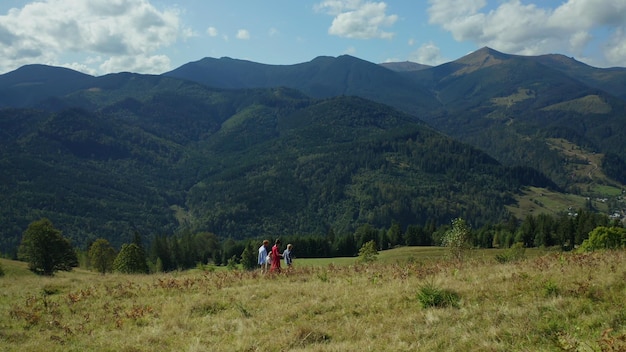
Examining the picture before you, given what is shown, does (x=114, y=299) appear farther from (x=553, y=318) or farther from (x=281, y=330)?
(x=553, y=318)

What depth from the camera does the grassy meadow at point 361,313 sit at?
8758 mm


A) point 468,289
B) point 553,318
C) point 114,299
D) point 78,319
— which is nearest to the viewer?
point 553,318

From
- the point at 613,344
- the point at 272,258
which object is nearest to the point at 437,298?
the point at 613,344

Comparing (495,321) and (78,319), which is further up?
(495,321)

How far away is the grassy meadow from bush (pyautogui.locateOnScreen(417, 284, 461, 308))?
0.06 meters

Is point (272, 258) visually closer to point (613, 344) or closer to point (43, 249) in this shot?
point (613, 344)

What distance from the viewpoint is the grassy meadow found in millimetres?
8758

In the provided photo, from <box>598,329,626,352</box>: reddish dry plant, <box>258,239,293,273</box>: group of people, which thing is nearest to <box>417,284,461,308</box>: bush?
<box>598,329,626,352</box>: reddish dry plant

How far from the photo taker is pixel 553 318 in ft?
29.9

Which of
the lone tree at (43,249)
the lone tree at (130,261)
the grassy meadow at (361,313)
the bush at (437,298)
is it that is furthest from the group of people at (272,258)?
the lone tree at (130,261)

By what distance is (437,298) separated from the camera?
37.6 ft

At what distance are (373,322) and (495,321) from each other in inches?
115

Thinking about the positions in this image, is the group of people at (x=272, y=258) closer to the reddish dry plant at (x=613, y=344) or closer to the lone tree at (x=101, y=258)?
the reddish dry plant at (x=613, y=344)

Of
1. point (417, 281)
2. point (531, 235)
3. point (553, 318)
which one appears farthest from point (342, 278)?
point (531, 235)
